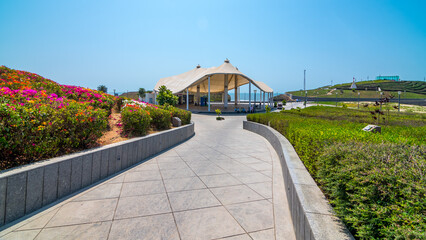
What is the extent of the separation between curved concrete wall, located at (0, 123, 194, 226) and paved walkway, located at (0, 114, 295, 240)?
20 cm

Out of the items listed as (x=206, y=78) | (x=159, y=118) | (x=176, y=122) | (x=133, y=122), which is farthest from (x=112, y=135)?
(x=206, y=78)

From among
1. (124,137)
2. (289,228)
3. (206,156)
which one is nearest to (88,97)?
(124,137)

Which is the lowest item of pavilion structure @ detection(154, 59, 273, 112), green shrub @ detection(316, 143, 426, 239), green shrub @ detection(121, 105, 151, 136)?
green shrub @ detection(316, 143, 426, 239)

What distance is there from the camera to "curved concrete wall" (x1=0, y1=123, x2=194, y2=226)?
300cm

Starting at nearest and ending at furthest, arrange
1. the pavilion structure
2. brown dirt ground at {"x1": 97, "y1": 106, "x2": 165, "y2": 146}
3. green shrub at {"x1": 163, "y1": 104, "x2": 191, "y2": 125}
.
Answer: brown dirt ground at {"x1": 97, "y1": 106, "x2": 165, "y2": 146}
green shrub at {"x1": 163, "y1": 104, "x2": 191, "y2": 125}
the pavilion structure

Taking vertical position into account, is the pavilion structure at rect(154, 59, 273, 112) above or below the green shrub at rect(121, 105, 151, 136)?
above

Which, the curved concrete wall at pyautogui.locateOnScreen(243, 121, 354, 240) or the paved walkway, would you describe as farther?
the paved walkway

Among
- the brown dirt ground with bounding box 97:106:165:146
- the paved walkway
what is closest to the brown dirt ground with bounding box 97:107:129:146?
the brown dirt ground with bounding box 97:106:165:146

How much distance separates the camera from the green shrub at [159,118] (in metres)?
8.45

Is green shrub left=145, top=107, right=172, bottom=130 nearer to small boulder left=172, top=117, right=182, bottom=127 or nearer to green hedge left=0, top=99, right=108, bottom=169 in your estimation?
small boulder left=172, top=117, right=182, bottom=127

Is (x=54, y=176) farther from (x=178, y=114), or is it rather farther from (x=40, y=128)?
(x=178, y=114)

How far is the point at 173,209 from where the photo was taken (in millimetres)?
3461

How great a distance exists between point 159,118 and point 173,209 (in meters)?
5.64

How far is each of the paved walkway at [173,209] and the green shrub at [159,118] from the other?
3.23m
